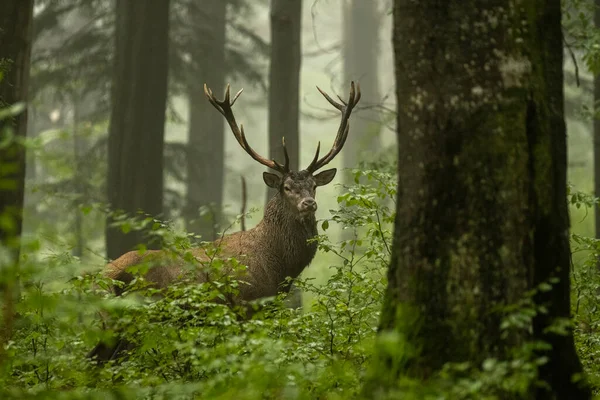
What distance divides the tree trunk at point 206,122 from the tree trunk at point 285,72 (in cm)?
524

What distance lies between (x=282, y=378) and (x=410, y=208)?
1114 millimetres

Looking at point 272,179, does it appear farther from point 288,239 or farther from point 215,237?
point 215,237

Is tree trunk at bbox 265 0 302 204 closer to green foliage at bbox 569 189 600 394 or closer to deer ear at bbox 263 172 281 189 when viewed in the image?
deer ear at bbox 263 172 281 189

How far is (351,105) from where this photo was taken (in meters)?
8.34

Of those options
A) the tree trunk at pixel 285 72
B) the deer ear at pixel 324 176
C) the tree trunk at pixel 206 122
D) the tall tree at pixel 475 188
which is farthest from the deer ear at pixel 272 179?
the tree trunk at pixel 206 122

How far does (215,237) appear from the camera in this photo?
1442cm

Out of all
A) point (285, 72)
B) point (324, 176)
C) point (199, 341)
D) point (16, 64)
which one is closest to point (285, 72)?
point (285, 72)

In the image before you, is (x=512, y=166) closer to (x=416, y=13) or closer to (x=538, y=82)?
(x=538, y=82)

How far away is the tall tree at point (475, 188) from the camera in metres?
3.81

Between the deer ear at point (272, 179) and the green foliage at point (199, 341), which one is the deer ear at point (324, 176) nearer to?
the deer ear at point (272, 179)

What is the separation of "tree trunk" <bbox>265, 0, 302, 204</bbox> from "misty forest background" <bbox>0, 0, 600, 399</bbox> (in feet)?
0.08

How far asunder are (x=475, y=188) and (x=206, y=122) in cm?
1795

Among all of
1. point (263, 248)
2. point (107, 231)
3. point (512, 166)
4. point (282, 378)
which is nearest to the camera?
point (282, 378)

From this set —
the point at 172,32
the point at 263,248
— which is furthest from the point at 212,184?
the point at 263,248
